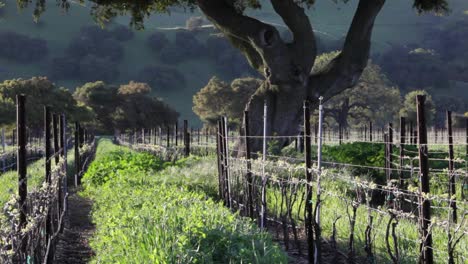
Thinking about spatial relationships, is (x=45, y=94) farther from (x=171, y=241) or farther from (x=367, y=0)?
(x=171, y=241)

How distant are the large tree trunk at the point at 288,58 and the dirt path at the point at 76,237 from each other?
5.60m

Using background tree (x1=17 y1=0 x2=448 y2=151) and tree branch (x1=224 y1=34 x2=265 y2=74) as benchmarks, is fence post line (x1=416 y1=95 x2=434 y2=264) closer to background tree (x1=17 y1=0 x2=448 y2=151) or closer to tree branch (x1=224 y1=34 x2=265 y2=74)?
background tree (x1=17 y1=0 x2=448 y2=151)

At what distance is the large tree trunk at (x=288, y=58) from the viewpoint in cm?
2027

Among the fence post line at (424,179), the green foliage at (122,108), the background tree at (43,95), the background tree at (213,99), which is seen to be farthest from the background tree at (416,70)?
the fence post line at (424,179)

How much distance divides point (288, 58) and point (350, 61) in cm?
200

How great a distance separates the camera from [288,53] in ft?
67.4

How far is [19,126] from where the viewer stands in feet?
25.7

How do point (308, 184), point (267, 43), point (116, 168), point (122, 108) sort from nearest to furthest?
1. point (308, 184)
2. point (116, 168)
3. point (267, 43)
4. point (122, 108)

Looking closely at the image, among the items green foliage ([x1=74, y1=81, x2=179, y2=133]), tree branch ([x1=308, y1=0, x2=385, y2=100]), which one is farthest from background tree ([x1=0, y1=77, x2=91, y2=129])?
tree branch ([x1=308, y1=0, x2=385, y2=100])

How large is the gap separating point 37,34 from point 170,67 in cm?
2829

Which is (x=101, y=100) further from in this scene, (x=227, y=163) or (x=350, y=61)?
(x=227, y=163)

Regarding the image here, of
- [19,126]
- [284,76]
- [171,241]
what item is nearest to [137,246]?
[171,241]

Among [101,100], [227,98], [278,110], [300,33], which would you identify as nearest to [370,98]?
[227,98]

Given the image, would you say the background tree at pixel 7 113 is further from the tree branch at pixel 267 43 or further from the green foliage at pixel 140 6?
the tree branch at pixel 267 43
